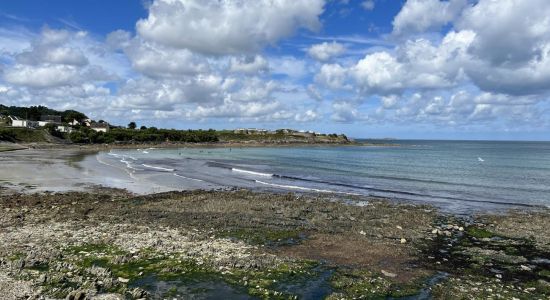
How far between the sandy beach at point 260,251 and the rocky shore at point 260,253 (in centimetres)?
6

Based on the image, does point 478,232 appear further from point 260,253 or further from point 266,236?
point 260,253

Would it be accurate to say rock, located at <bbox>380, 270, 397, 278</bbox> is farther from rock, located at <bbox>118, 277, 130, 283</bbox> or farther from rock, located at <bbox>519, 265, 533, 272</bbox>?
rock, located at <bbox>118, 277, 130, 283</bbox>

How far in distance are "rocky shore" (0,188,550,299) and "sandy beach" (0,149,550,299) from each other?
6 centimetres

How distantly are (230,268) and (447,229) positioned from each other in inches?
545

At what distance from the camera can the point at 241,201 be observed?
102ft

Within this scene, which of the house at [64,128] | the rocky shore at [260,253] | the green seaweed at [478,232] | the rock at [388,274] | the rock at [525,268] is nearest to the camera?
the rocky shore at [260,253]

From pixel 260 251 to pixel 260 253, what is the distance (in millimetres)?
360

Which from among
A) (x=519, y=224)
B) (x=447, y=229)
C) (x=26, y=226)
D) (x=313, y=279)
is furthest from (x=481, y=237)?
(x=26, y=226)

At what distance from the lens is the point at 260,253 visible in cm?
1720

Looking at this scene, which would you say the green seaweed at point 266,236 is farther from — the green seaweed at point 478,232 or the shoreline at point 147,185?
the shoreline at point 147,185

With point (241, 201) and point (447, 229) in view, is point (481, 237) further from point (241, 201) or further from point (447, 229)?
point (241, 201)

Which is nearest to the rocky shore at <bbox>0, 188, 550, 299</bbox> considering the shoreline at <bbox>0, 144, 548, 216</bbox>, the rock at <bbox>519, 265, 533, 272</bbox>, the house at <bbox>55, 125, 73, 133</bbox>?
the rock at <bbox>519, 265, 533, 272</bbox>

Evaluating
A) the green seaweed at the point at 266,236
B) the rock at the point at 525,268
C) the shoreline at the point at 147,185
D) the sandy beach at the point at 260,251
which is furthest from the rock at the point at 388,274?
the shoreline at the point at 147,185

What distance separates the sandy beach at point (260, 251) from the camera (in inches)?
529
